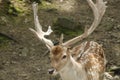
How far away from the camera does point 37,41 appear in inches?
365

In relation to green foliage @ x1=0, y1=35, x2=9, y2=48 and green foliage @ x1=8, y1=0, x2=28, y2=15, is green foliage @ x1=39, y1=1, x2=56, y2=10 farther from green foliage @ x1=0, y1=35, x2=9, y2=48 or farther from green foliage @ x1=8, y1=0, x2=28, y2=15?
green foliage @ x1=0, y1=35, x2=9, y2=48

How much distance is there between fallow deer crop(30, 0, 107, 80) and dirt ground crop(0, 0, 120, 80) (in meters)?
1.41

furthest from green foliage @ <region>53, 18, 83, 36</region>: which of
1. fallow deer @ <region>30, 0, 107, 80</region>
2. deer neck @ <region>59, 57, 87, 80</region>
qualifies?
deer neck @ <region>59, 57, 87, 80</region>

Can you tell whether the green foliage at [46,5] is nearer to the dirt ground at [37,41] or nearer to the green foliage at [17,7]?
the dirt ground at [37,41]

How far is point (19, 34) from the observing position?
376 inches

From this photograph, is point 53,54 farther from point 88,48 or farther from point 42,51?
point 42,51

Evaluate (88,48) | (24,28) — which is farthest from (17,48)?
(88,48)

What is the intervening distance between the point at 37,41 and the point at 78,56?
10.7 feet

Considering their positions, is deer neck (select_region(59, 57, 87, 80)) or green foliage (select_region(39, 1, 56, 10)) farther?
green foliage (select_region(39, 1, 56, 10))

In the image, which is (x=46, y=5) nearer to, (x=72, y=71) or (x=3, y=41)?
(x=3, y=41)

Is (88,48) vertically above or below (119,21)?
above

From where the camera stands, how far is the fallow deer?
5227 mm

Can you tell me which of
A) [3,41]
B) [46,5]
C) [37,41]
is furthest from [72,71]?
[46,5]

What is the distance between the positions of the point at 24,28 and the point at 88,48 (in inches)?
140
